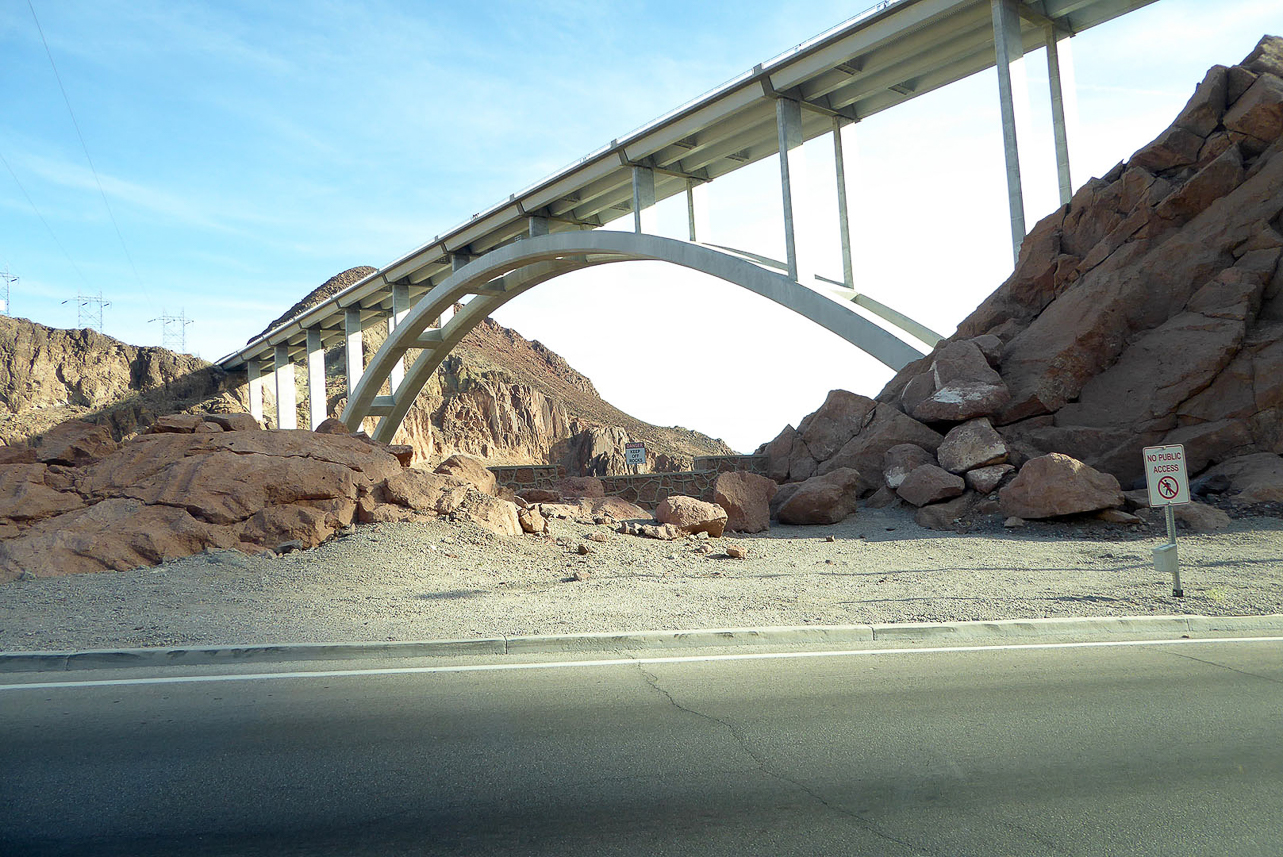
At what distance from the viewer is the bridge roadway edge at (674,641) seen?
608 cm

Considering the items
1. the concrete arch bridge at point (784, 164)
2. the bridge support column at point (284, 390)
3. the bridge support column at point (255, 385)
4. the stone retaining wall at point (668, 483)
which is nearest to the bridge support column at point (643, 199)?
the concrete arch bridge at point (784, 164)

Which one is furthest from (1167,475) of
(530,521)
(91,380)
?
(91,380)

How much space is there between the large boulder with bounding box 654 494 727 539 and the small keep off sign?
19.1ft

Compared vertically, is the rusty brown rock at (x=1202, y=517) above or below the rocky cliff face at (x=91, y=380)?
below

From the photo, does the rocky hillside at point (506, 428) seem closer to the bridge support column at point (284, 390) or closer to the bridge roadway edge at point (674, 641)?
the bridge support column at point (284, 390)

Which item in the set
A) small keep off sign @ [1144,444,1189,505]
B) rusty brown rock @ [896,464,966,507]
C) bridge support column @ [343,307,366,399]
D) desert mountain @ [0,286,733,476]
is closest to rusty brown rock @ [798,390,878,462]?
rusty brown rock @ [896,464,966,507]

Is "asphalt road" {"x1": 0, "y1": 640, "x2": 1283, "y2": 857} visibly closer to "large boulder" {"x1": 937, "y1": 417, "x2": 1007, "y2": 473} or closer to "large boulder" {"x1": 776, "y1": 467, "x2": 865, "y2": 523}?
"large boulder" {"x1": 937, "y1": 417, "x2": 1007, "y2": 473}

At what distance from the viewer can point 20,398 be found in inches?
2053

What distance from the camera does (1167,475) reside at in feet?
25.5

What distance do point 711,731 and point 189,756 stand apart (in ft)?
8.10

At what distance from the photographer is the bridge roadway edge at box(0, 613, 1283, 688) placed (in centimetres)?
608

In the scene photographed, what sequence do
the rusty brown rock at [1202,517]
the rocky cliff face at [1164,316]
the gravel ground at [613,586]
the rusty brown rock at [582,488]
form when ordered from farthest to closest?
1. the rusty brown rock at [582,488]
2. the rocky cliff face at [1164,316]
3. the rusty brown rock at [1202,517]
4. the gravel ground at [613,586]

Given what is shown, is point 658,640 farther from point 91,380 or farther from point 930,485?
point 91,380

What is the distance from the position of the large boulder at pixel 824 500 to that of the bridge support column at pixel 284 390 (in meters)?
41.5
